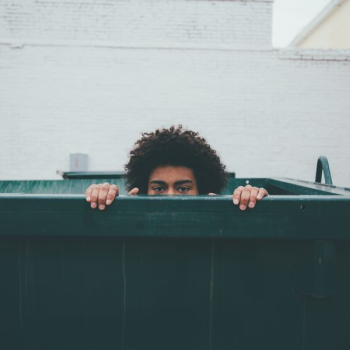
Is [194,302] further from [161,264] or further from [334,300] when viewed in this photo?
[334,300]

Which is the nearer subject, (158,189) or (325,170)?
(158,189)

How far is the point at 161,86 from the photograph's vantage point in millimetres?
5973

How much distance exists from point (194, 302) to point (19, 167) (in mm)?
5620

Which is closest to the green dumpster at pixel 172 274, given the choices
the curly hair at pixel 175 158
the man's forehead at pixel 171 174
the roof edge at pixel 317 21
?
the man's forehead at pixel 171 174

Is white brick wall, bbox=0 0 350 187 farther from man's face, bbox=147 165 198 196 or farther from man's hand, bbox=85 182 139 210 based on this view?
man's hand, bbox=85 182 139 210

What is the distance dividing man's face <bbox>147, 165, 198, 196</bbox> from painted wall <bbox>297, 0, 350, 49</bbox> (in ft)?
27.5

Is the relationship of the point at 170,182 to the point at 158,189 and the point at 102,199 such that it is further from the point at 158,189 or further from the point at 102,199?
the point at 102,199

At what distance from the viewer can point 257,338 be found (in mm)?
1068

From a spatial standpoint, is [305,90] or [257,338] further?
[305,90]

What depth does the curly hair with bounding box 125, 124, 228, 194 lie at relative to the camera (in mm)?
2164

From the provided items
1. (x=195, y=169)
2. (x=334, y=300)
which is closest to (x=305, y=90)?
(x=195, y=169)

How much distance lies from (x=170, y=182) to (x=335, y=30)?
921cm

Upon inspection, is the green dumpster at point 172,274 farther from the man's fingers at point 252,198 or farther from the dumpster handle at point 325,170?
the dumpster handle at point 325,170

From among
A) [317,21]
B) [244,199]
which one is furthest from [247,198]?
[317,21]
